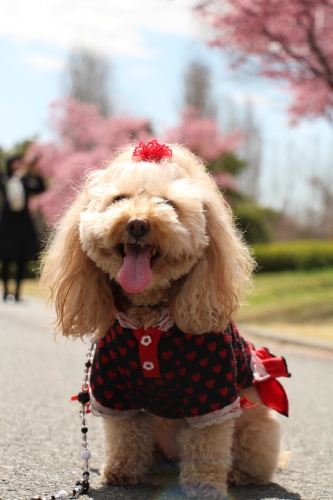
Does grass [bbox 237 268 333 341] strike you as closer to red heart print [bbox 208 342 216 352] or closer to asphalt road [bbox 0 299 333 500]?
asphalt road [bbox 0 299 333 500]

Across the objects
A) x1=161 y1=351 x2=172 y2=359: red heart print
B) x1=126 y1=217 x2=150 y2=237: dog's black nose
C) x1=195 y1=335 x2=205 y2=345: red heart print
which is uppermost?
x1=126 y1=217 x2=150 y2=237: dog's black nose

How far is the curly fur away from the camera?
7.84 feet

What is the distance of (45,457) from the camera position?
2928mm

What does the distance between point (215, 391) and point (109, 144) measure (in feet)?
51.9

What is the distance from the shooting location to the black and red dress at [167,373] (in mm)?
2480

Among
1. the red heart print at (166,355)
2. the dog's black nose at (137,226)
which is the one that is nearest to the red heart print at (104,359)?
the red heart print at (166,355)

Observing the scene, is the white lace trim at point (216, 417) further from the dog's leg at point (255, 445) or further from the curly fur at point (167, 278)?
the dog's leg at point (255, 445)

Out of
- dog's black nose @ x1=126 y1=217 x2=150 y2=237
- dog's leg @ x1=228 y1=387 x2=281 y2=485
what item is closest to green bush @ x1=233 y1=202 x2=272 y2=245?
dog's leg @ x1=228 y1=387 x2=281 y2=485

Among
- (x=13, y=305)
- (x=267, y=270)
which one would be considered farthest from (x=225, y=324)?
(x=267, y=270)

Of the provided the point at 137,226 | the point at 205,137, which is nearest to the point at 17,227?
the point at 137,226

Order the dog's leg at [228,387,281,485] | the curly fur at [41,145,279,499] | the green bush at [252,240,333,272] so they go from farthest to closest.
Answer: the green bush at [252,240,333,272]
the dog's leg at [228,387,281,485]
the curly fur at [41,145,279,499]

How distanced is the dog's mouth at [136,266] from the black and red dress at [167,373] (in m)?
0.27

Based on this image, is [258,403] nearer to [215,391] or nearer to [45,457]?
[215,391]

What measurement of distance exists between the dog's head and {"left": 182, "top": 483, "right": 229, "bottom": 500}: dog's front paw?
0.65m
